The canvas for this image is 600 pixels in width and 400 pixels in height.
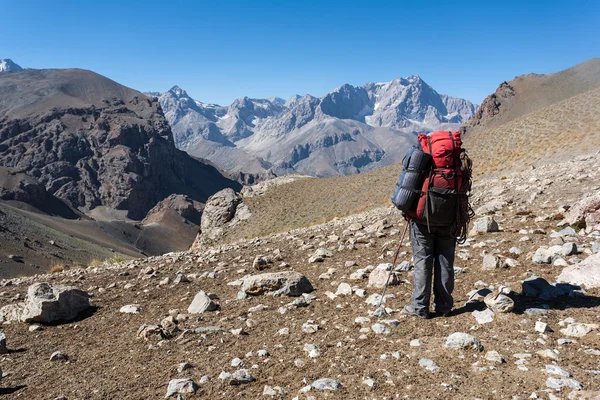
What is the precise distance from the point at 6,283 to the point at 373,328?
48.2 feet

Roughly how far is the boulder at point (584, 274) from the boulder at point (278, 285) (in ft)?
14.8

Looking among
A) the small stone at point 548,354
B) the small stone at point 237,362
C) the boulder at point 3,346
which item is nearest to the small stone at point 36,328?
the boulder at point 3,346

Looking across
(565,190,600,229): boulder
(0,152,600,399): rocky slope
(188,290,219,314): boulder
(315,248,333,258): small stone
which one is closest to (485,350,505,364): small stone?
(0,152,600,399): rocky slope

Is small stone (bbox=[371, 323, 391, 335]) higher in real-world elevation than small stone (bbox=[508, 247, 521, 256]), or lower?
lower

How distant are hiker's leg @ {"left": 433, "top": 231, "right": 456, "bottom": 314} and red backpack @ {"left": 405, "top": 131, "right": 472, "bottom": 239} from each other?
0.36 m

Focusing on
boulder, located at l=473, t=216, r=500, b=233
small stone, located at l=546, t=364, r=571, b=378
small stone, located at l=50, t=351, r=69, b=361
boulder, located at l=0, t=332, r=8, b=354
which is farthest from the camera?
boulder, located at l=473, t=216, r=500, b=233

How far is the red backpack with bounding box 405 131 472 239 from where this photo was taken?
220 inches

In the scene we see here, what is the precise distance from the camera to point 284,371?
488 cm

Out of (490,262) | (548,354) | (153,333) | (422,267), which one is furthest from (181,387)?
(490,262)

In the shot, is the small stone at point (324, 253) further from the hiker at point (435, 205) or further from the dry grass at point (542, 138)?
the dry grass at point (542, 138)

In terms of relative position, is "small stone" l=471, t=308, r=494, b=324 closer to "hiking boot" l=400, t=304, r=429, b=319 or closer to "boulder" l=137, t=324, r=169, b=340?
"hiking boot" l=400, t=304, r=429, b=319

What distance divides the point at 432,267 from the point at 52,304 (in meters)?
7.37

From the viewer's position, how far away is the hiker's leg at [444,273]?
5945 mm

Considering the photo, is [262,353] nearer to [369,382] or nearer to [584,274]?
[369,382]
